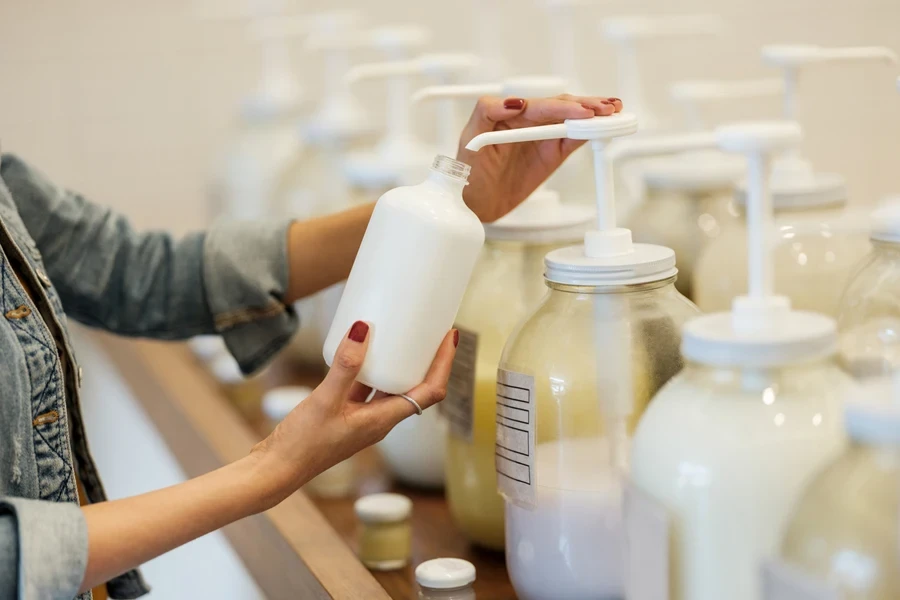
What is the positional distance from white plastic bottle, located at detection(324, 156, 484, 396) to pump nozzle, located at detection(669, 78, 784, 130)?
0.55 metres

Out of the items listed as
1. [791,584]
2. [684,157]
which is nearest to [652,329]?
[791,584]

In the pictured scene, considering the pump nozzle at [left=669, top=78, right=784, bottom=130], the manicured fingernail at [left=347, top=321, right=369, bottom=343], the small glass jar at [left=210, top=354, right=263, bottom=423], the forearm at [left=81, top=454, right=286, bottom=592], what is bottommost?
the small glass jar at [left=210, top=354, right=263, bottom=423]

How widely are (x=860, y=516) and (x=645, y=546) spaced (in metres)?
0.13

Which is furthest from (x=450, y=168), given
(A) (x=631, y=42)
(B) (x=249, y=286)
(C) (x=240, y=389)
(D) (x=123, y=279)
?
(C) (x=240, y=389)

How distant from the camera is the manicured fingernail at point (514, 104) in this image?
2.59ft

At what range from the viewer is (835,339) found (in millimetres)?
571

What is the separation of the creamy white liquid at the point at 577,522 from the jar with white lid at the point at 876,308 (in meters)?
0.17

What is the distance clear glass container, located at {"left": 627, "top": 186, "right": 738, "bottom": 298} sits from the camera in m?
1.13

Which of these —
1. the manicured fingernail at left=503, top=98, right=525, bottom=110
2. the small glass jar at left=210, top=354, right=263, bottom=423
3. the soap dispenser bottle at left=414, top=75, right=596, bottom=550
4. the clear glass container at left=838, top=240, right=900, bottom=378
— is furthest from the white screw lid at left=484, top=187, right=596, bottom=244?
the small glass jar at left=210, top=354, right=263, bottom=423

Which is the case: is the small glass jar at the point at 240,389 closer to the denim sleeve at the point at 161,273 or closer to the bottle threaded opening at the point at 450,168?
the denim sleeve at the point at 161,273

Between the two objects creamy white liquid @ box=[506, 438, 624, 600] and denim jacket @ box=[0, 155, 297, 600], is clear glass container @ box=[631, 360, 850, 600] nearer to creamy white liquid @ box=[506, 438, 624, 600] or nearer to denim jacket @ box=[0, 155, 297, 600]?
creamy white liquid @ box=[506, 438, 624, 600]

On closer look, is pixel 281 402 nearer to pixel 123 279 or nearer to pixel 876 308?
pixel 123 279

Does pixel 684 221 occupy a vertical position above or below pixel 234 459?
above

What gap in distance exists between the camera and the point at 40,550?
2.07 feet
